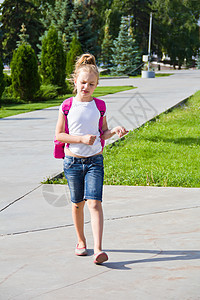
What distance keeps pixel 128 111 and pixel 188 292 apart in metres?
13.7

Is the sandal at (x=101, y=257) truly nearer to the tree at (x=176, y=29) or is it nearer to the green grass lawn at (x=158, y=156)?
the green grass lawn at (x=158, y=156)

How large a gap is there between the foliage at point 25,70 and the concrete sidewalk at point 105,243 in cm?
1386

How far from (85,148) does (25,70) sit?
692 inches

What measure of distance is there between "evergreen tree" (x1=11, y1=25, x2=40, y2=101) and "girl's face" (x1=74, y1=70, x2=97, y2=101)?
1739 centimetres

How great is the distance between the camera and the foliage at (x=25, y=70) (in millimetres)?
21438

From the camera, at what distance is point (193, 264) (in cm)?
420

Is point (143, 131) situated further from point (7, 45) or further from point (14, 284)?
point (7, 45)

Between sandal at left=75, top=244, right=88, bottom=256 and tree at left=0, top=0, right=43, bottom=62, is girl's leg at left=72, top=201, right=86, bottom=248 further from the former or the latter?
tree at left=0, top=0, right=43, bottom=62

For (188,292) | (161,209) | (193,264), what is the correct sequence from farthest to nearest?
(161,209), (193,264), (188,292)

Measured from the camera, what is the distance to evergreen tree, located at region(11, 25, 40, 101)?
21438mm

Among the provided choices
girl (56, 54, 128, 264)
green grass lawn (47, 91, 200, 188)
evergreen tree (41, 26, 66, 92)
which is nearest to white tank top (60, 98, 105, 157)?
girl (56, 54, 128, 264)

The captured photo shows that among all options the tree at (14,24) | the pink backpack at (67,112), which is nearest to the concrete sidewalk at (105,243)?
the pink backpack at (67,112)

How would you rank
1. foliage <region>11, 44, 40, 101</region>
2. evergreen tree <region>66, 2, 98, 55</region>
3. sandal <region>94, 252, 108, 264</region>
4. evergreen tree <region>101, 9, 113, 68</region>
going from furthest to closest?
evergreen tree <region>101, 9, 113, 68</region> → evergreen tree <region>66, 2, 98, 55</region> → foliage <region>11, 44, 40, 101</region> → sandal <region>94, 252, 108, 264</region>

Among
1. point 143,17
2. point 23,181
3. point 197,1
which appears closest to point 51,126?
point 23,181
